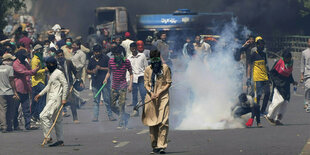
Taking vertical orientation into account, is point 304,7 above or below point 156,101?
above

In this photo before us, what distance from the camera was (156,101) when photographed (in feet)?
39.7

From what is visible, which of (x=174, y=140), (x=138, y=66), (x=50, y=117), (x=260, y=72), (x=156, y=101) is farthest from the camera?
(x=138, y=66)

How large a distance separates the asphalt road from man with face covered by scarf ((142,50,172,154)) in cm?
38

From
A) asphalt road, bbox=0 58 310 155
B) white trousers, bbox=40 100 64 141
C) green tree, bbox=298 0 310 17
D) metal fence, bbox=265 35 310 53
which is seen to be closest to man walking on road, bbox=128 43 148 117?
asphalt road, bbox=0 58 310 155

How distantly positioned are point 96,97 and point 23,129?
190 cm

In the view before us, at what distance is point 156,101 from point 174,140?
1.49m

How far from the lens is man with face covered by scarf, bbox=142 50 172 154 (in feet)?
38.8

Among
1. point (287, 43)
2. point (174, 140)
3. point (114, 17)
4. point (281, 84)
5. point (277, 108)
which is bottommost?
point (174, 140)

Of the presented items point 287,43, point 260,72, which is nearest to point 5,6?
point 260,72

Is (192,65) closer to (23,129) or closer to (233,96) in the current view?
(233,96)

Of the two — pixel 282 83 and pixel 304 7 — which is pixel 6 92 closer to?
pixel 282 83

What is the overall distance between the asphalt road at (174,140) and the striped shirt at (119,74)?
838 mm

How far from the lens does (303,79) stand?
19.1 meters

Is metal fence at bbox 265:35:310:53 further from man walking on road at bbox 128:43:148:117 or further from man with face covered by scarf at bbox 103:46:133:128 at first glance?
man with face covered by scarf at bbox 103:46:133:128
